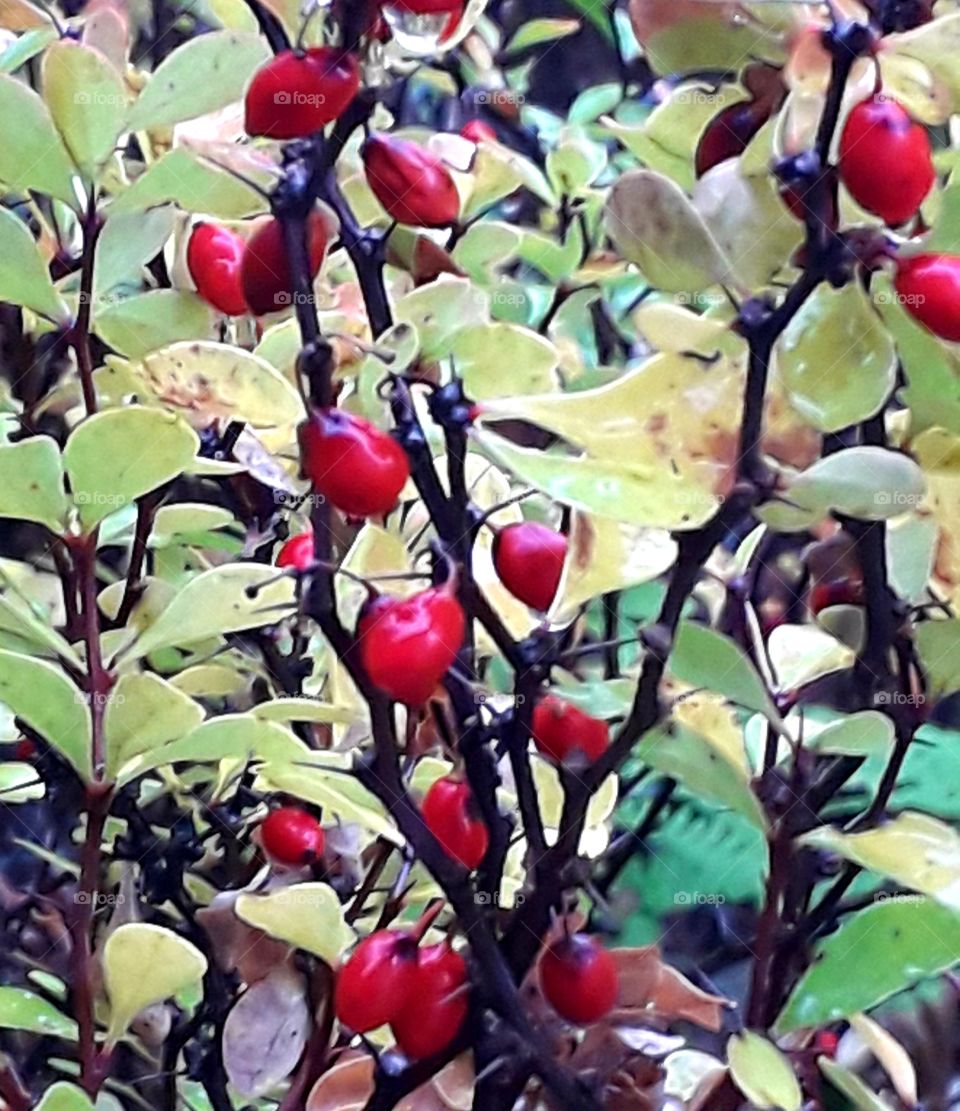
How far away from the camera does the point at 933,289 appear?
245mm

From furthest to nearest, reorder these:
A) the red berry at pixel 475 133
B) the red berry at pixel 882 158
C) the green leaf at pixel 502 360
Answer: the red berry at pixel 475 133
the green leaf at pixel 502 360
the red berry at pixel 882 158

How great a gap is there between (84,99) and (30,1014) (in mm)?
234

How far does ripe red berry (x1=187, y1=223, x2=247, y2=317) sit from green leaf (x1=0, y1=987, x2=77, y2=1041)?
0.64ft

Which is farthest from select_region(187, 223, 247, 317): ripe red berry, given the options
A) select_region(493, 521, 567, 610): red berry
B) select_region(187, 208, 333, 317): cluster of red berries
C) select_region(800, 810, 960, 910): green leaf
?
select_region(800, 810, 960, 910): green leaf

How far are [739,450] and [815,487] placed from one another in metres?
0.02

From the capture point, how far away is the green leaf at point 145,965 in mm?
308

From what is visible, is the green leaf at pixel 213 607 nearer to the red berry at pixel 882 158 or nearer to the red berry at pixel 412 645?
the red berry at pixel 412 645

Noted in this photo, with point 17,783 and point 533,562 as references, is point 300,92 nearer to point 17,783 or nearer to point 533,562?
point 533,562

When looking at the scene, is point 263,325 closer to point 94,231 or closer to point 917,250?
point 94,231

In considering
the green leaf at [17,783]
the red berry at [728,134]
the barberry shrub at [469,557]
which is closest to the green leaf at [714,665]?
the barberry shrub at [469,557]

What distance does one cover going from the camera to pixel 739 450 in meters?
0.26

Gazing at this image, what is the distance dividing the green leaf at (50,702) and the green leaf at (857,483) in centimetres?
17

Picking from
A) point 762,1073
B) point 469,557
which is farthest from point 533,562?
point 762,1073

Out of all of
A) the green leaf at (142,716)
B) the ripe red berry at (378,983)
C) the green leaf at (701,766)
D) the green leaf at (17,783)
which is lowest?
the green leaf at (17,783)
